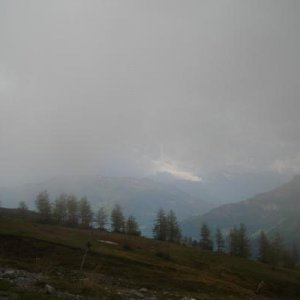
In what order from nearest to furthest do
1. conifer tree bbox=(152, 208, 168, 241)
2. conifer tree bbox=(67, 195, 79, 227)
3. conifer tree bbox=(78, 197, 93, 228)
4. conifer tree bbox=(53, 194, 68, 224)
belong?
conifer tree bbox=(53, 194, 68, 224), conifer tree bbox=(67, 195, 79, 227), conifer tree bbox=(152, 208, 168, 241), conifer tree bbox=(78, 197, 93, 228)

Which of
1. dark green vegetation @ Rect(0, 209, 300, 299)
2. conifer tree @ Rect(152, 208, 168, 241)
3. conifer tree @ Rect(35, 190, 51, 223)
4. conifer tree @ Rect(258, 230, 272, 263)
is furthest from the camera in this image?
conifer tree @ Rect(152, 208, 168, 241)

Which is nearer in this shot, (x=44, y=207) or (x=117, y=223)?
(x=44, y=207)

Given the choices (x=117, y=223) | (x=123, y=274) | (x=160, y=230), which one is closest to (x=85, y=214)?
(x=117, y=223)

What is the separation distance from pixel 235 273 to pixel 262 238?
8815cm

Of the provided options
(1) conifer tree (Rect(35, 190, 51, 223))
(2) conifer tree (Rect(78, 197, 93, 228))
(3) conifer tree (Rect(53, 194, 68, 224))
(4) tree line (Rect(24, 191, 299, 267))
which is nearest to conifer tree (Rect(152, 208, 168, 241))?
(4) tree line (Rect(24, 191, 299, 267))

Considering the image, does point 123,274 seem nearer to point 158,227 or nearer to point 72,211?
point 158,227

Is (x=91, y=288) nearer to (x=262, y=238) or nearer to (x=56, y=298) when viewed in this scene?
(x=56, y=298)

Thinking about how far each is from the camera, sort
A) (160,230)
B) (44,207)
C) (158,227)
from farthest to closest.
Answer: (158,227) < (160,230) < (44,207)

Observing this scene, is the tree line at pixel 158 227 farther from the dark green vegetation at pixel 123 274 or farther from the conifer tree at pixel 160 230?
the dark green vegetation at pixel 123 274

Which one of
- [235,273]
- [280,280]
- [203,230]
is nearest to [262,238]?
[203,230]

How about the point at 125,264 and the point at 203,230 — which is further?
the point at 203,230

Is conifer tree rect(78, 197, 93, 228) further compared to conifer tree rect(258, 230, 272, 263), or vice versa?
conifer tree rect(78, 197, 93, 228)

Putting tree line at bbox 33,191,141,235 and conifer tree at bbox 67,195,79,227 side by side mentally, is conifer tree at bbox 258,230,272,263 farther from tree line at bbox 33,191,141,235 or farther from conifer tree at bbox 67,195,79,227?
conifer tree at bbox 67,195,79,227

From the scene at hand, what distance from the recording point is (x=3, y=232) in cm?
7050
